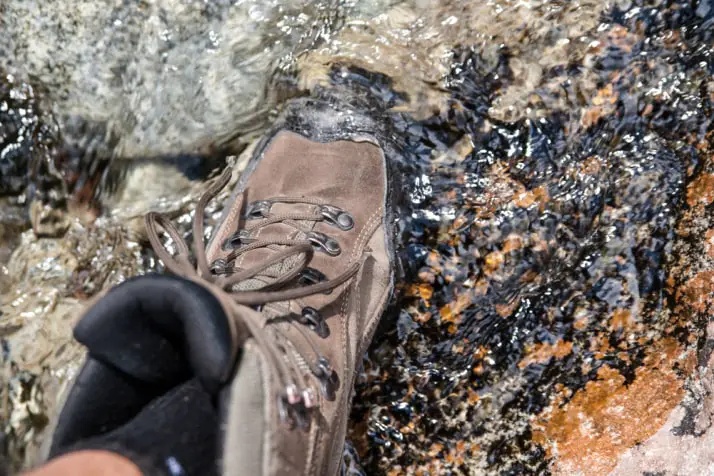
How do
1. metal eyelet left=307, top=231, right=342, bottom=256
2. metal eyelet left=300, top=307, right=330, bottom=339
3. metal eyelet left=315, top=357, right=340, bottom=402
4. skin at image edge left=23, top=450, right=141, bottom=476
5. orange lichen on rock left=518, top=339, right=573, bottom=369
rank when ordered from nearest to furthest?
skin at image edge left=23, top=450, right=141, bottom=476 → metal eyelet left=315, top=357, right=340, bottom=402 → metal eyelet left=300, top=307, right=330, bottom=339 → metal eyelet left=307, top=231, right=342, bottom=256 → orange lichen on rock left=518, top=339, right=573, bottom=369

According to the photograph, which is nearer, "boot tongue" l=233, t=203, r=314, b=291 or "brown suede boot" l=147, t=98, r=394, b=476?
"brown suede boot" l=147, t=98, r=394, b=476

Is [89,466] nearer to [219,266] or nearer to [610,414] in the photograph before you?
[219,266]

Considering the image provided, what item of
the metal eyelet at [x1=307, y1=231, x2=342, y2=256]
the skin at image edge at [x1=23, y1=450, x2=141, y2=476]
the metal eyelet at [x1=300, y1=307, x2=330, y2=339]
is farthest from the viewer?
the metal eyelet at [x1=307, y1=231, x2=342, y2=256]

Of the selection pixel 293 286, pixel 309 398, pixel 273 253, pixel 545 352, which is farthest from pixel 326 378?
pixel 545 352

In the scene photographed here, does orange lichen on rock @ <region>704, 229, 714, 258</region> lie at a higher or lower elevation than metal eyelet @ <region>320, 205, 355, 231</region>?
higher

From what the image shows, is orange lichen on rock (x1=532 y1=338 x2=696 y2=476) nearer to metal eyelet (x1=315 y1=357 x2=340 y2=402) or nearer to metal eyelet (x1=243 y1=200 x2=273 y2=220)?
metal eyelet (x1=315 y1=357 x2=340 y2=402)

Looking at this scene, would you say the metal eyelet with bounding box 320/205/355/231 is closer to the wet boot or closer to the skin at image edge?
the wet boot

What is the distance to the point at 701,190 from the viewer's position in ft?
5.22

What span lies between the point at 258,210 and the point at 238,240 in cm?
12

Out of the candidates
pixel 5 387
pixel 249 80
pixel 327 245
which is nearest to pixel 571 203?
pixel 327 245

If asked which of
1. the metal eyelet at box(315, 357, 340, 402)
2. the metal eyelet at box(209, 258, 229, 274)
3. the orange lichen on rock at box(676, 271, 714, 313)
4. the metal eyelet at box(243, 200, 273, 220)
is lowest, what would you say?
the metal eyelet at box(315, 357, 340, 402)

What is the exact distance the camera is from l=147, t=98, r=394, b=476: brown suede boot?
973 mm

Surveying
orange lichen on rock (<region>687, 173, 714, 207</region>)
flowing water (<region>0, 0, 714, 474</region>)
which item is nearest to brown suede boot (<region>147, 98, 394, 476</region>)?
flowing water (<region>0, 0, 714, 474</region>)

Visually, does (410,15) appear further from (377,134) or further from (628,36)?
(628,36)
